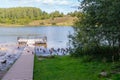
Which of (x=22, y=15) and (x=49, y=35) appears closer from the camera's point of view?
(x=49, y=35)

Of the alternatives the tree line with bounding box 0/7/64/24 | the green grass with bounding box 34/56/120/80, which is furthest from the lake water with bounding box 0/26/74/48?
the tree line with bounding box 0/7/64/24

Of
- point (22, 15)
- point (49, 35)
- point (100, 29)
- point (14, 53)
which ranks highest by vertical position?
point (22, 15)

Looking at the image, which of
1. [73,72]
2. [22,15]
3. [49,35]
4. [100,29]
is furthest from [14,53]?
[22,15]

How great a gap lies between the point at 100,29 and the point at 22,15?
162981 millimetres

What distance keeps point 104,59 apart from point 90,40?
1510mm

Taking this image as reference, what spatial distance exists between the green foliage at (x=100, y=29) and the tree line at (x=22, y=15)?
139356 mm

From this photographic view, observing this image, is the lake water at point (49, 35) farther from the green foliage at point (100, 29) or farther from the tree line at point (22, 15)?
the tree line at point (22, 15)

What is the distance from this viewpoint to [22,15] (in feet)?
587

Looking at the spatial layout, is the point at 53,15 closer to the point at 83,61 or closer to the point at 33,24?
the point at 33,24

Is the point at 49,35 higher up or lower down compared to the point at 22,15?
lower down

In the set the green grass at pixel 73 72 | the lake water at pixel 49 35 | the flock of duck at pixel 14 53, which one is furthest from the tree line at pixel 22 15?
the green grass at pixel 73 72

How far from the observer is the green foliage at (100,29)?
16.5m

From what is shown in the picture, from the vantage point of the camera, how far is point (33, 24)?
165500 mm

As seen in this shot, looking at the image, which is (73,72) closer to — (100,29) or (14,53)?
(100,29)
